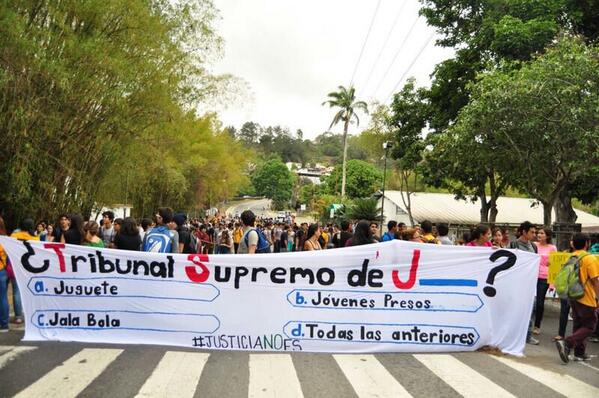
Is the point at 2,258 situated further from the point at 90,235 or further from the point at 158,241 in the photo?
the point at 158,241

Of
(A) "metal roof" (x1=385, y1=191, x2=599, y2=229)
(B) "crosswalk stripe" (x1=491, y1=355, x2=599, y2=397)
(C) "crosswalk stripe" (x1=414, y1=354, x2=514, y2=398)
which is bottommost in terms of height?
(B) "crosswalk stripe" (x1=491, y1=355, x2=599, y2=397)

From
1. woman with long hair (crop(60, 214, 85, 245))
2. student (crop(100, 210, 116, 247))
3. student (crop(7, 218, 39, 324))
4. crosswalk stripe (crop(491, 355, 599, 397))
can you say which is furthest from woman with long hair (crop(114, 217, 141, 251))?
crosswalk stripe (crop(491, 355, 599, 397))

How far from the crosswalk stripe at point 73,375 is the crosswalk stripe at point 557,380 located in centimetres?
468

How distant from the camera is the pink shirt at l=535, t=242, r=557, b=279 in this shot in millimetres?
8289

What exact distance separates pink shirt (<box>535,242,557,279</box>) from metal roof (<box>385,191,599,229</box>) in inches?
1112

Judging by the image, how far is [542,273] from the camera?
828 centimetres

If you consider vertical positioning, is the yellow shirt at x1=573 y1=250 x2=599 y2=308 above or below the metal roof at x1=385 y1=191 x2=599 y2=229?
below

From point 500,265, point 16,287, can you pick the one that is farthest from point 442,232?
point 16,287

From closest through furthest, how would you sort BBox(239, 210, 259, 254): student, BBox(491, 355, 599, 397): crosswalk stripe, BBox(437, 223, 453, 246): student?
1. BBox(491, 355, 599, 397): crosswalk stripe
2. BBox(239, 210, 259, 254): student
3. BBox(437, 223, 453, 246): student

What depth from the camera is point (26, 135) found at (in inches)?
414

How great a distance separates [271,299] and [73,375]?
2.31 m

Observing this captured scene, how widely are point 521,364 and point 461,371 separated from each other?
1016 millimetres

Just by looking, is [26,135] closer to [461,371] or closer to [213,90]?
[461,371]

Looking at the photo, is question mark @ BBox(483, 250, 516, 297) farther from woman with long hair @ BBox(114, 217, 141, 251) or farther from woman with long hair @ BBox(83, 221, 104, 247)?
woman with long hair @ BBox(83, 221, 104, 247)
